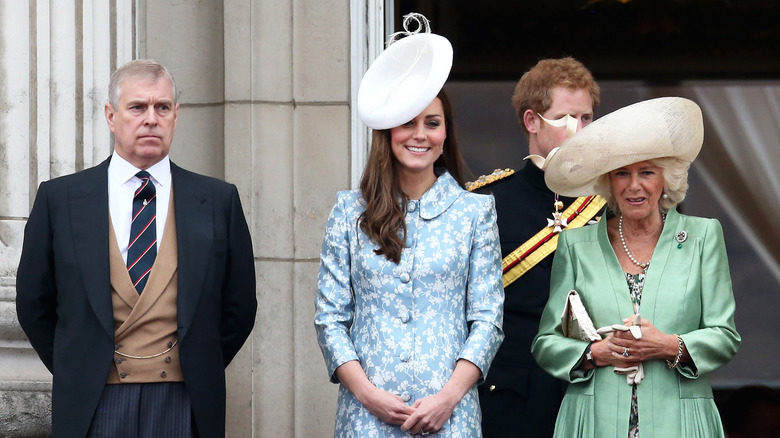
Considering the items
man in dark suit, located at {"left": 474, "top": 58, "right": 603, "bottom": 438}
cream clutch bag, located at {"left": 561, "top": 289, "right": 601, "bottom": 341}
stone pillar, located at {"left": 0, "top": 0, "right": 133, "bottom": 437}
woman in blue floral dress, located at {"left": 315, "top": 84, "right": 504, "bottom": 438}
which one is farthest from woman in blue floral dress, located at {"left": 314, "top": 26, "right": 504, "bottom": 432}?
stone pillar, located at {"left": 0, "top": 0, "right": 133, "bottom": 437}

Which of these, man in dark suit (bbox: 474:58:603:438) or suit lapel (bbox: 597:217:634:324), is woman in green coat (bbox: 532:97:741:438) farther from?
man in dark suit (bbox: 474:58:603:438)

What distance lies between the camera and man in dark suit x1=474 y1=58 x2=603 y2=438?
13.2 ft

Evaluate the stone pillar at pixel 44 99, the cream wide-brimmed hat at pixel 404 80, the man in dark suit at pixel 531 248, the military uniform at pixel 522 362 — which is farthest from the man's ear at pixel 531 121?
the stone pillar at pixel 44 99

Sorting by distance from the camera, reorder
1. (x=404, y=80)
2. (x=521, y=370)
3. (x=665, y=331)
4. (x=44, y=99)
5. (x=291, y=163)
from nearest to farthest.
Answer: (x=665, y=331)
(x=404, y=80)
(x=521, y=370)
(x=44, y=99)
(x=291, y=163)

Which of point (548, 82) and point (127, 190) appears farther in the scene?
point (548, 82)

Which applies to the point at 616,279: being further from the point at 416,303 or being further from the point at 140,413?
the point at 140,413

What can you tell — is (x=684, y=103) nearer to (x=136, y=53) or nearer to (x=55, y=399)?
(x=55, y=399)

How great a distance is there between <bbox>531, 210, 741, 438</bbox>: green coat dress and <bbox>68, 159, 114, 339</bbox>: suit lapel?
128cm

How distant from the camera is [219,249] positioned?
3711 millimetres

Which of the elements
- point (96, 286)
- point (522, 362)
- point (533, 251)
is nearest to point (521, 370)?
point (522, 362)

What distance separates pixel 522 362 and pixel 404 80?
1.02 m

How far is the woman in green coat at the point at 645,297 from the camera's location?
3465 millimetres

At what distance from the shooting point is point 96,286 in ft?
11.6

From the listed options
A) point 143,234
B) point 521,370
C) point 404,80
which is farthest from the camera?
point 521,370
